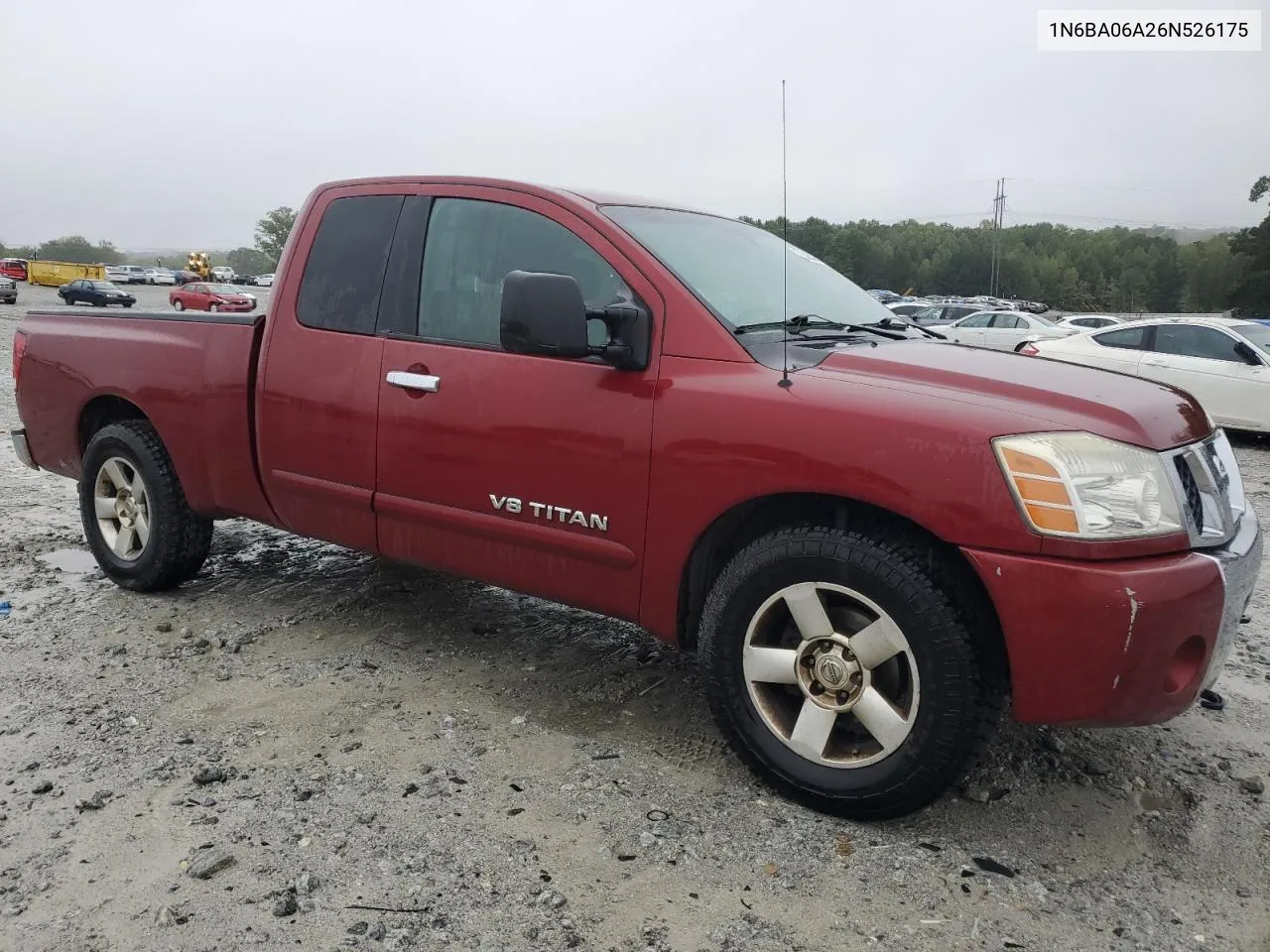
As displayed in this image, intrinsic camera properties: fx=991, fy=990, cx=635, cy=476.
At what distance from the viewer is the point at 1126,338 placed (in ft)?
38.0

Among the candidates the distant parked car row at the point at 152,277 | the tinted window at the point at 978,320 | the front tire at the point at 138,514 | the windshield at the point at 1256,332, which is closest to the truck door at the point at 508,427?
the front tire at the point at 138,514

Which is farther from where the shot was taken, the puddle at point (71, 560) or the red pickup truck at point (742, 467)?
the puddle at point (71, 560)

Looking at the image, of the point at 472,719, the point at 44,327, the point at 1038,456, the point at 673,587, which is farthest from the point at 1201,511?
the point at 44,327

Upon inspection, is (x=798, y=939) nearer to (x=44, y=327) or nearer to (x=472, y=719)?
(x=472, y=719)

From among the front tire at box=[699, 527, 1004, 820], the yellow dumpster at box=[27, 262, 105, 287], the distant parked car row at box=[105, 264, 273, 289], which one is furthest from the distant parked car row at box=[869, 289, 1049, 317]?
the distant parked car row at box=[105, 264, 273, 289]

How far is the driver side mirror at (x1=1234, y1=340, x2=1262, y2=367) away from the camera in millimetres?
10516

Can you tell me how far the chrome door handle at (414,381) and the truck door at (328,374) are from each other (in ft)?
0.34

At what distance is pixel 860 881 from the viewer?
96.7 inches

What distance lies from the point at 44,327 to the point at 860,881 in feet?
15.0

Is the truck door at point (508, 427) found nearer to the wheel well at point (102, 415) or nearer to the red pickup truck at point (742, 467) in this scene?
the red pickup truck at point (742, 467)

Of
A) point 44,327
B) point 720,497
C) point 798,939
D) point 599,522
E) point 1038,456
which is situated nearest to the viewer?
point 798,939

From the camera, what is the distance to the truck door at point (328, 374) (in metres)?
3.63

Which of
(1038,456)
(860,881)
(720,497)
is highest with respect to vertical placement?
(1038,456)

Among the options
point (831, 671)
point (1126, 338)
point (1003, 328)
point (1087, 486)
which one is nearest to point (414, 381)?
point (831, 671)
